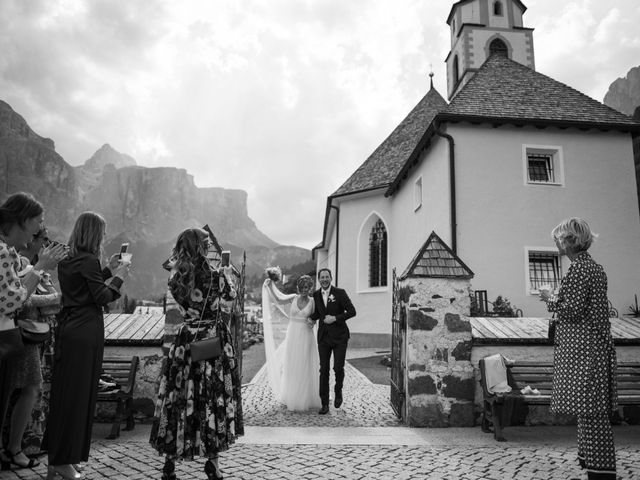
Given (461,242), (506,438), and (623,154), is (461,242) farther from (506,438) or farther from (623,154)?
(506,438)

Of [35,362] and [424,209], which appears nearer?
[35,362]

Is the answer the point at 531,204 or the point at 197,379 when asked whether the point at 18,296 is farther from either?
the point at 531,204

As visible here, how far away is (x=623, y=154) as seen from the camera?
13.6m

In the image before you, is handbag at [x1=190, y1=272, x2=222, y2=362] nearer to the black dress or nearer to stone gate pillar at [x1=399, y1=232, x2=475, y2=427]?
the black dress

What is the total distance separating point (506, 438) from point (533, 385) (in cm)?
85

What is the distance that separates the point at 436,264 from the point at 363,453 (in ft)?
8.75

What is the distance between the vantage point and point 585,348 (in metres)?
3.66

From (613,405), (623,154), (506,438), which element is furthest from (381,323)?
(613,405)

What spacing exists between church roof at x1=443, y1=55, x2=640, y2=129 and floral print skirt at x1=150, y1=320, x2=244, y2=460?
36.6 feet

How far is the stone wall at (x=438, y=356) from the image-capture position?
5875 millimetres

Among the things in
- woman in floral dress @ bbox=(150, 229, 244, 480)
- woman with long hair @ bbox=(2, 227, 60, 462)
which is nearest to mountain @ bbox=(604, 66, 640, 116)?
woman in floral dress @ bbox=(150, 229, 244, 480)

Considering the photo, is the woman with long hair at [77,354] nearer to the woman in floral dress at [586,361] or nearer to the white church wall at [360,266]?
the woman in floral dress at [586,361]

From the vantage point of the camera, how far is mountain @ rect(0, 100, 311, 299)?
128625 millimetres

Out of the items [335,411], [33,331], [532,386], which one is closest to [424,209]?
[335,411]
